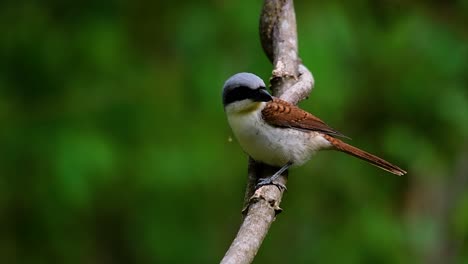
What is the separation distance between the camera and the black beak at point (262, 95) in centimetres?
418

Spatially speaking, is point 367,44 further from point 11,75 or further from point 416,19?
point 11,75

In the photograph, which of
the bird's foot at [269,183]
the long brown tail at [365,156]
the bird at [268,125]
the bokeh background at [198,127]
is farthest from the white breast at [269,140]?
the bokeh background at [198,127]

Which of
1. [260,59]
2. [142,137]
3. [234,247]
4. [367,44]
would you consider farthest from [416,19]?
[234,247]

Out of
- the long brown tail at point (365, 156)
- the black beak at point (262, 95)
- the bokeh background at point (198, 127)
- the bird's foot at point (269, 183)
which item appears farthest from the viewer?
the bokeh background at point (198, 127)

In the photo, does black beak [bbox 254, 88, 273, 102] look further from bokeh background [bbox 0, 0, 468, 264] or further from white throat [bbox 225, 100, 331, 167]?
bokeh background [bbox 0, 0, 468, 264]

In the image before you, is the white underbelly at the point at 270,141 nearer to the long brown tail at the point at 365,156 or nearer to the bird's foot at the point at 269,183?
the long brown tail at the point at 365,156

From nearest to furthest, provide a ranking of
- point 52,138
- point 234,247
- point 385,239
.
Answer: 1. point 234,247
2. point 52,138
3. point 385,239

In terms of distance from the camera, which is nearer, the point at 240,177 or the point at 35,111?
the point at 35,111

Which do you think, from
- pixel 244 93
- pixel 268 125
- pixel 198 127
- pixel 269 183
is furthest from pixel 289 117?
pixel 198 127

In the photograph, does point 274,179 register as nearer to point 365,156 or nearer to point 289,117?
point 289,117

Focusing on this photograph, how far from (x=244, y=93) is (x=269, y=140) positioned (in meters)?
0.28

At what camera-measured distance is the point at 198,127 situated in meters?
5.96

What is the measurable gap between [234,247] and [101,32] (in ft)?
10.7

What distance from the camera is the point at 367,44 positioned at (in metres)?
6.36
